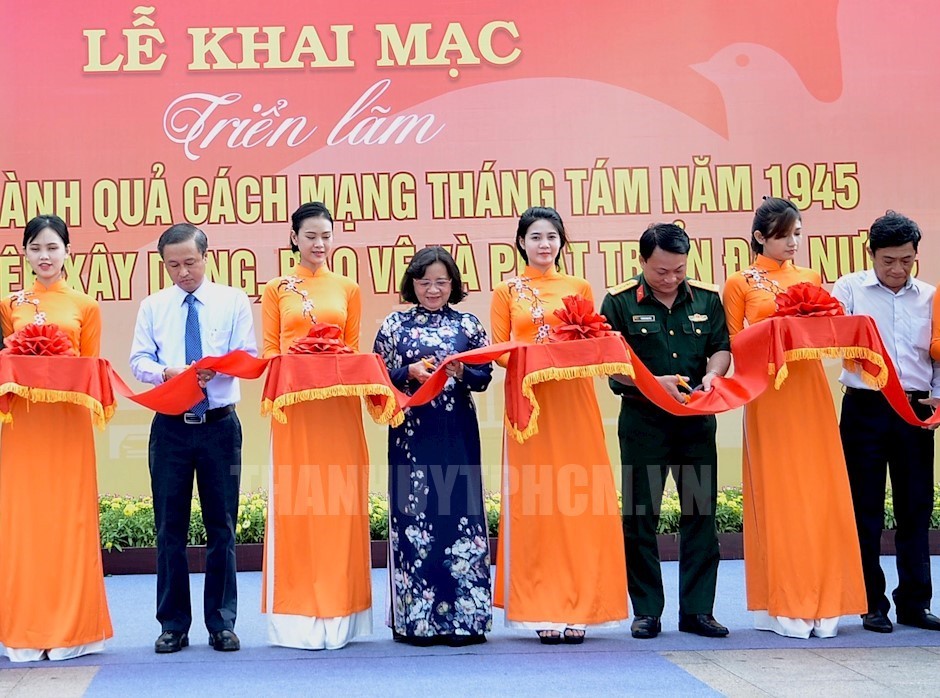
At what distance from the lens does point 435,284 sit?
370 cm

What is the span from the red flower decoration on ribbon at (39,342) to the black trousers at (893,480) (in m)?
2.84

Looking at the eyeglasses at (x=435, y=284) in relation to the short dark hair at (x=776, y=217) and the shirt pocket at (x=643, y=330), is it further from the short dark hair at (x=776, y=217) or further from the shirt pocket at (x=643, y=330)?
the short dark hair at (x=776, y=217)

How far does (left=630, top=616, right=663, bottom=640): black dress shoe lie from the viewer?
362cm

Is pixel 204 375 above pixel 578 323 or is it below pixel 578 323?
below

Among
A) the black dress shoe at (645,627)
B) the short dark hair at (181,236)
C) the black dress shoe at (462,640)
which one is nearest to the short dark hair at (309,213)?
the short dark hair at (181,236)

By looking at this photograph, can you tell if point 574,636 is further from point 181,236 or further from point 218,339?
point 181,236

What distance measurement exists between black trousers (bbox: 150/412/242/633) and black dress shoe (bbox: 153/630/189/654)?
0.02 meters

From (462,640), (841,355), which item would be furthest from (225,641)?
(841,355)

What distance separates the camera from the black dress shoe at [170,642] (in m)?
3.53

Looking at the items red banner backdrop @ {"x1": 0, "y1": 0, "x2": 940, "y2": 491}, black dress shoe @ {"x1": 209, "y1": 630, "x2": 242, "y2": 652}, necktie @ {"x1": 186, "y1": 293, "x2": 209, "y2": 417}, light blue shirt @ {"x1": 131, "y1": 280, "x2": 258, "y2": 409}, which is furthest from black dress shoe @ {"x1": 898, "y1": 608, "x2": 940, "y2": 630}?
necktie @ {"x1": 186, "y1": 293, "x2": 209, "y2": 417}

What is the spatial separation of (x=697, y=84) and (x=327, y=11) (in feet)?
7.05

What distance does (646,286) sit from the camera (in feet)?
12.5

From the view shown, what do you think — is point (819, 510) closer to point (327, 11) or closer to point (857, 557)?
point (857, 557)

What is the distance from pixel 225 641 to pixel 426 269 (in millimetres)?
1450
